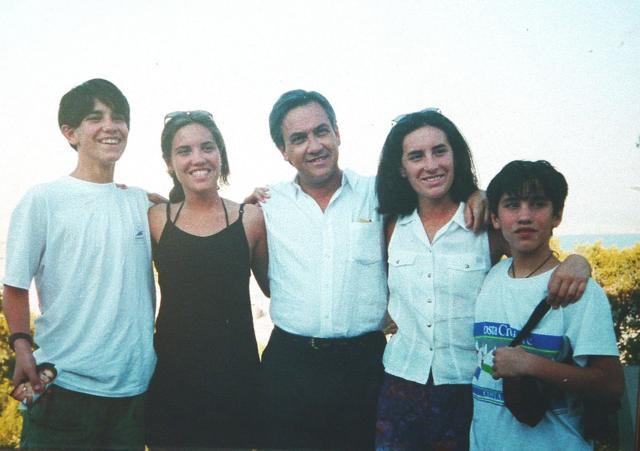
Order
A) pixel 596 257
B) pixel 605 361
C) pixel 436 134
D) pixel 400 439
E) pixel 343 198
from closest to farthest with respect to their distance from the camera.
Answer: pixel 605 361, pixel 400 439, pixel 436 134, pixel 343 198, pixel 596 257

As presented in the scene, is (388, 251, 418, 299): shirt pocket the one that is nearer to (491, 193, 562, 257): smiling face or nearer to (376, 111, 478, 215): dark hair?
(376, 111, 478, 215): dark hair

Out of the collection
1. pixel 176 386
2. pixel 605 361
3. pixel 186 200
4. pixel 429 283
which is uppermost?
pixel 186 200

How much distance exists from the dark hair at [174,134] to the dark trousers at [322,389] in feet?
2.61

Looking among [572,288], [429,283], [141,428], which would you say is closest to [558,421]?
[572,288]

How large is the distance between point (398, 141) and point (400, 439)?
3.92 ft

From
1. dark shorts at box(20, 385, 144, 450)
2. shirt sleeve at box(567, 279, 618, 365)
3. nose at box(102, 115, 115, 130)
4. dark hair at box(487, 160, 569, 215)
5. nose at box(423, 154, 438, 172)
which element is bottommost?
dark shorts at box(20, 385, 144, 450)

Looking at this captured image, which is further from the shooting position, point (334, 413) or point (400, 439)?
point (334, 413)

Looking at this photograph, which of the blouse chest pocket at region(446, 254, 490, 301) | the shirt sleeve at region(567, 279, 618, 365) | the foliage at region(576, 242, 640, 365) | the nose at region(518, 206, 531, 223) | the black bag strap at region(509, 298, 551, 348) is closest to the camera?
the shirt sleeve at region(567, 279, 618, 365)

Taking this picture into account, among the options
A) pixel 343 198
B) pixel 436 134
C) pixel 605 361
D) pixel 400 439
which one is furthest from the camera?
pixel 343 198

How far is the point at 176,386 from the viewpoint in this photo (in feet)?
7.94

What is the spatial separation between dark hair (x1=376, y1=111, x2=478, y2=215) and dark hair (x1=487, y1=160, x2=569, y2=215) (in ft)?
0.63

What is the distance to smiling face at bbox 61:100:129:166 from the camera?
2.44 metres

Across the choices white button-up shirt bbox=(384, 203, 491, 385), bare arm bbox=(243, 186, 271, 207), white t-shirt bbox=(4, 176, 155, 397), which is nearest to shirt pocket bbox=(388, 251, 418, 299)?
white button-up shirt bbox=(384, 203, 491, 385)

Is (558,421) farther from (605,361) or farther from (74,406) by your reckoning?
(74,406)
